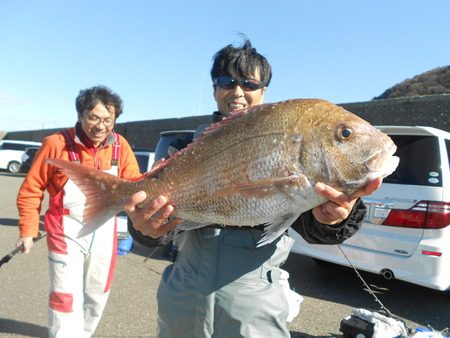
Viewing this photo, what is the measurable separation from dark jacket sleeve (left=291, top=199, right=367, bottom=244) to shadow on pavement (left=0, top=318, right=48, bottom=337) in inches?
127

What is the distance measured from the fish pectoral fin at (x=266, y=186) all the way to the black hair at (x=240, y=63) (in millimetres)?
663

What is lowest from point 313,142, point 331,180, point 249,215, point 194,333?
point 194,333

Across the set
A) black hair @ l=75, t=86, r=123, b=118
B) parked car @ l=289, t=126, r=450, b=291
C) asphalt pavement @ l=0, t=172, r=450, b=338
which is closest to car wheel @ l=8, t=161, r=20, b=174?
asphalt pavement @ l=0, t=172, r=450, b=338

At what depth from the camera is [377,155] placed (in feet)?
5.18

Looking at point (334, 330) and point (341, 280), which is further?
point (341, 280)

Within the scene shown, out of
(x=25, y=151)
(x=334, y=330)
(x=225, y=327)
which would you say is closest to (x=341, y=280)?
(x=334, y=330)

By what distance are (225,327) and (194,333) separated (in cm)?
15

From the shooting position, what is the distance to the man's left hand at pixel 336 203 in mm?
1550

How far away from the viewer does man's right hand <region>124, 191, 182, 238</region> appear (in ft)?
5.86

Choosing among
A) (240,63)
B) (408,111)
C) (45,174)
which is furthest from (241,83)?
(408,111)

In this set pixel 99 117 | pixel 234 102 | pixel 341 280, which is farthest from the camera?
pixel 341 280

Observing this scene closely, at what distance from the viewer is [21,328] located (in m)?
4.02

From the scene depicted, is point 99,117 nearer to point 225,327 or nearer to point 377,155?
point 225,327

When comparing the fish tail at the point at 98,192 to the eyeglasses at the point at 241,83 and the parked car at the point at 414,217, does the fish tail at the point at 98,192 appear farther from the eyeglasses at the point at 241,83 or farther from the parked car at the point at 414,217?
the parked car at the point at 414,217
